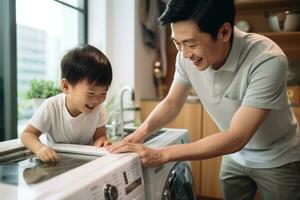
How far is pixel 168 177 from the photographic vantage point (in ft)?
3.54

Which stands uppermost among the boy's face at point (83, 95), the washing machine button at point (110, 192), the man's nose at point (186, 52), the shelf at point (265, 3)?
the shelf at point (265, 3)

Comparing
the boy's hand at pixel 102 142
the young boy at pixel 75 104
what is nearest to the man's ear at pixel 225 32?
the young boy at pixel 75 104

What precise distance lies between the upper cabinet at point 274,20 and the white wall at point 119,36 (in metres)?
0.92

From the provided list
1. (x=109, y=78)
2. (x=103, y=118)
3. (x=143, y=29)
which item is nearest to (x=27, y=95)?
(x=103, y=118)

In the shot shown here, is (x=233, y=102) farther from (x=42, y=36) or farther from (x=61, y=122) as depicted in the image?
(x=42, y=36)

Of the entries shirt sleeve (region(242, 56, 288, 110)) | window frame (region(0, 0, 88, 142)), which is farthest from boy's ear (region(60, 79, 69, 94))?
window frame (region(0, 0, 88, 142))

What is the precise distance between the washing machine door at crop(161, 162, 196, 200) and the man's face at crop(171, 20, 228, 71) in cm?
40

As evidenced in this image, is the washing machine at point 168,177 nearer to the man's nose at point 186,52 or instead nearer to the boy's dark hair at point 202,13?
the man's nose at point 186,52

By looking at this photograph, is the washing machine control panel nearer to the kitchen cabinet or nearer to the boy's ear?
the boy's ear

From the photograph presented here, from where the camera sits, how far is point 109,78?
111cm

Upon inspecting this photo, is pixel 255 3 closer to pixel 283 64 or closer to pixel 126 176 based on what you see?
pixel 283 64

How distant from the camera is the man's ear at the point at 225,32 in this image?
3.34ft

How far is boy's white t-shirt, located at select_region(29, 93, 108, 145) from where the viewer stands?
114cm

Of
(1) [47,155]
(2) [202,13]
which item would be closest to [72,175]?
(1) [47,155]
